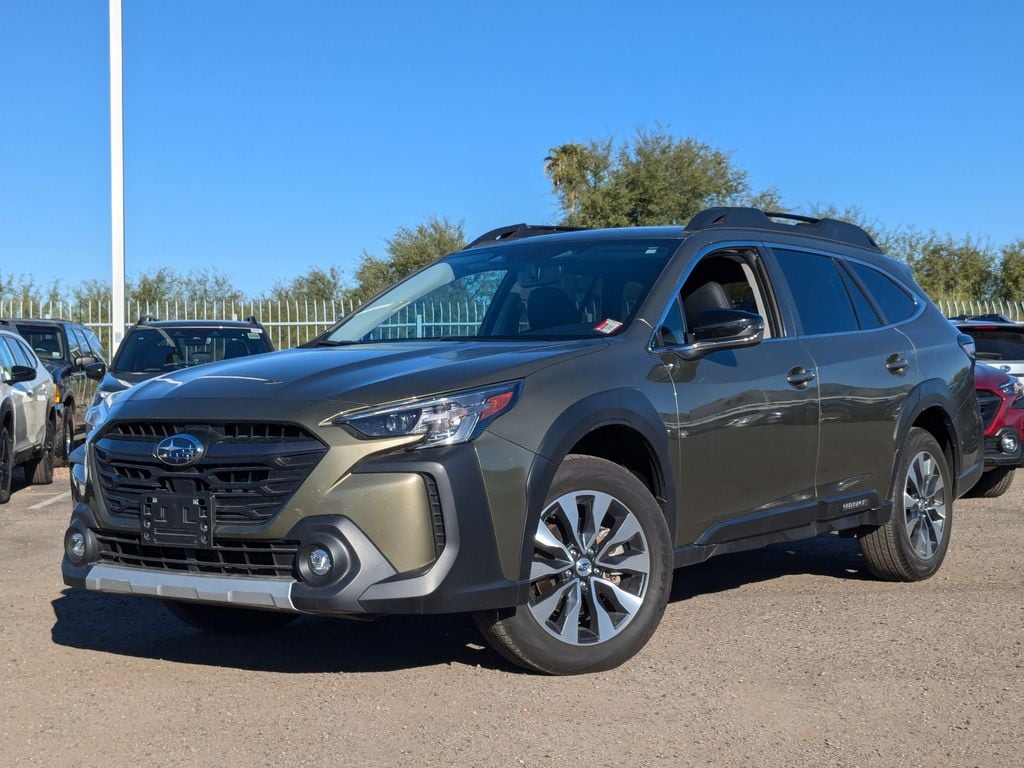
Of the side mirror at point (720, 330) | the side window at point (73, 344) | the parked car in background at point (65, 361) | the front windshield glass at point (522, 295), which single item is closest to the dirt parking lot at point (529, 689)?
the side mirror at point (720, 330)

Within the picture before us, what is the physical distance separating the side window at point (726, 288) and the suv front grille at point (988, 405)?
16.8ft

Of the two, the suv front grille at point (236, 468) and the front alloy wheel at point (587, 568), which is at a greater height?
the suv front grille at point (236, 468)

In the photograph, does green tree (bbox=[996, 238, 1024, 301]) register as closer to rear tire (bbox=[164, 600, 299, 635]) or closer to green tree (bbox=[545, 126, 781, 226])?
green tree (bbox=[545, 126, 781, 226])

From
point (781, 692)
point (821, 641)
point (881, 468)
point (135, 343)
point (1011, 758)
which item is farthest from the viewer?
point (135, 343)

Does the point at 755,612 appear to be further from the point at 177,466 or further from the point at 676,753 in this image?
the point at 177,466

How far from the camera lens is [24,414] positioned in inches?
487

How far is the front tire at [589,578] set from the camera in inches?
198

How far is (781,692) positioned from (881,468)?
2.29 metres

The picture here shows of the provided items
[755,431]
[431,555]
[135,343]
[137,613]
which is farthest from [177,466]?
[135,343]

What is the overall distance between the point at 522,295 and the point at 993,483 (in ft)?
22.1

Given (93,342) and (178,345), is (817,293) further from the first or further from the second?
(93,342)

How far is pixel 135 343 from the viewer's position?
13359 mm

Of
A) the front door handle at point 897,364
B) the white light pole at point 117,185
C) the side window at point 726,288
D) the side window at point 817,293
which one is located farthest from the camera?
the white light pole at point 117,185

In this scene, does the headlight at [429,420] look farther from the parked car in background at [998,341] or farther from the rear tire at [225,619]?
the parked car in background at [998,341]
